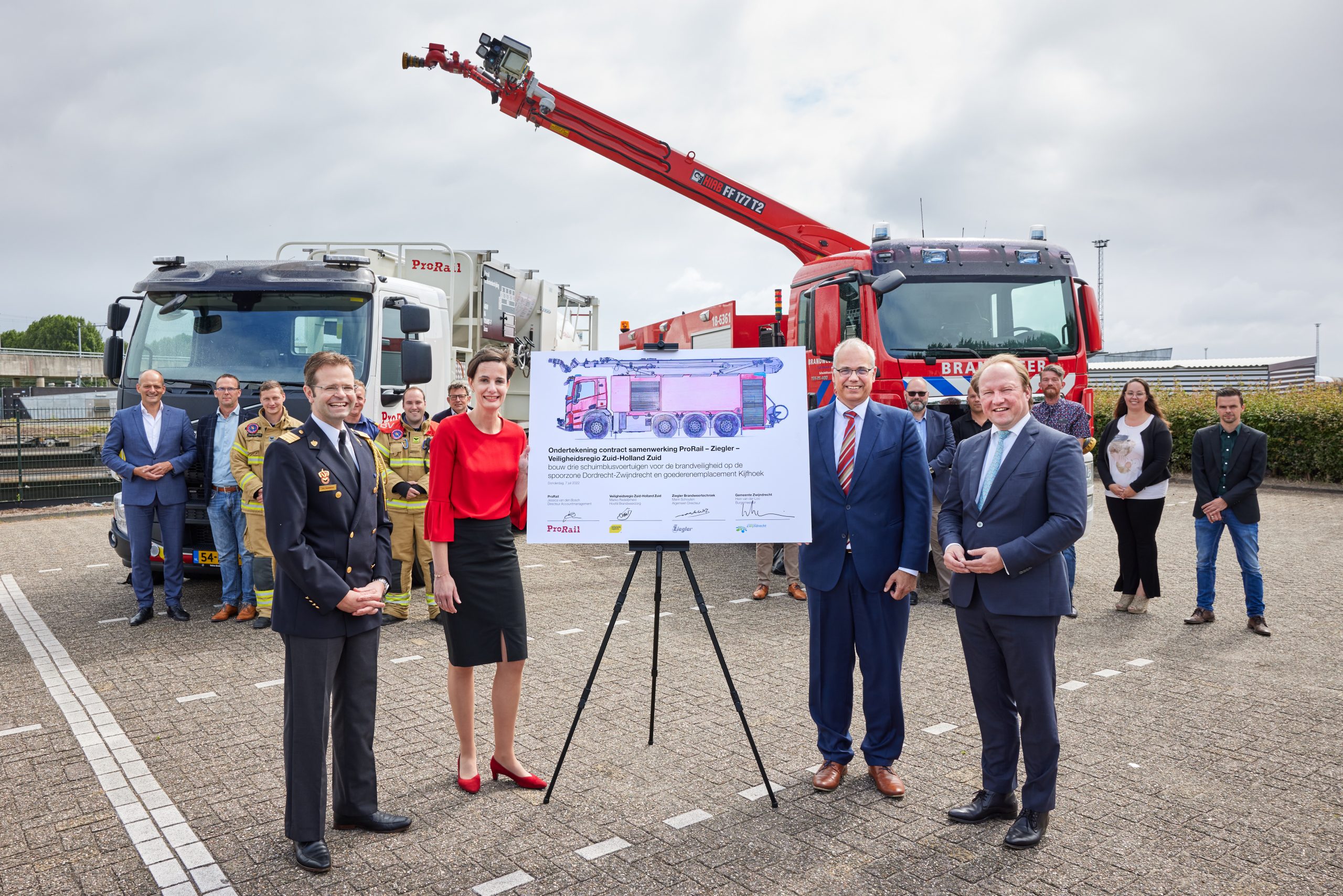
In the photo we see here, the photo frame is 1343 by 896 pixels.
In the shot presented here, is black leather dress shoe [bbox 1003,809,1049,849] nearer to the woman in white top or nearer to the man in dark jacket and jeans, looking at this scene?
the man in dark jacket and jeans

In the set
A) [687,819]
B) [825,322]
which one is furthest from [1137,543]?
[687,819]

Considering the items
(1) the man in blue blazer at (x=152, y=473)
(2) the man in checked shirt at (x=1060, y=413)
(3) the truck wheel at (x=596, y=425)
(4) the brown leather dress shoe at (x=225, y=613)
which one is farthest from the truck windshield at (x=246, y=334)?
(2) the man in checked shirt at (x=1060, y=413)

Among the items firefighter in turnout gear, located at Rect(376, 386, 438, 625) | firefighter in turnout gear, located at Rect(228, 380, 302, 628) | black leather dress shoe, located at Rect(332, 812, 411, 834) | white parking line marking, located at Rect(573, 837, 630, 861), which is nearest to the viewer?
white parking line marking, located at Rect(573, 837, 630, 861)

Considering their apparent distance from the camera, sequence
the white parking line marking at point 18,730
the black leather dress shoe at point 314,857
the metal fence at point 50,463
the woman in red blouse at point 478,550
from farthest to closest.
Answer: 1. the metal fence at point 50,463
2. the white parking line marking at point 18,730
3. the woman in red blouse at point 478,550
4. the black leather dress shoe at point 314,857

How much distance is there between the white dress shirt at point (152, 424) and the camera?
7613 mm

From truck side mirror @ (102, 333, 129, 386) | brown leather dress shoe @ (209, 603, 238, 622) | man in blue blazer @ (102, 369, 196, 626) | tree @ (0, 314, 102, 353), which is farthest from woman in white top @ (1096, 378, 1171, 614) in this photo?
tree @ (0, 314, 102, 353)

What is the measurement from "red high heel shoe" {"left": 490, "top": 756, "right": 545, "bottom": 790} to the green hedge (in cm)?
1715

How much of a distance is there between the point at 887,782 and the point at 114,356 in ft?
25.5

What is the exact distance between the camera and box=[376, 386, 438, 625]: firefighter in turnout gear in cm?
774

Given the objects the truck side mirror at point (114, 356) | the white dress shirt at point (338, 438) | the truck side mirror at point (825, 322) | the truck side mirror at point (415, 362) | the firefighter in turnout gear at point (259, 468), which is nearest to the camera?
the white dress shirt at point (338, 438)

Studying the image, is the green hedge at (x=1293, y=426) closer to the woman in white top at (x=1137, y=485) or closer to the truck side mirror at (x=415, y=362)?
the woman in white top at (x=1137, y=485)

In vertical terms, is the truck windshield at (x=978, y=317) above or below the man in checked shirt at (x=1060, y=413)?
above

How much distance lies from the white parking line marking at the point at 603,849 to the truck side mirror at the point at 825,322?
6.02 m

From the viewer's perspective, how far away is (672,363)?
4.46 meters
